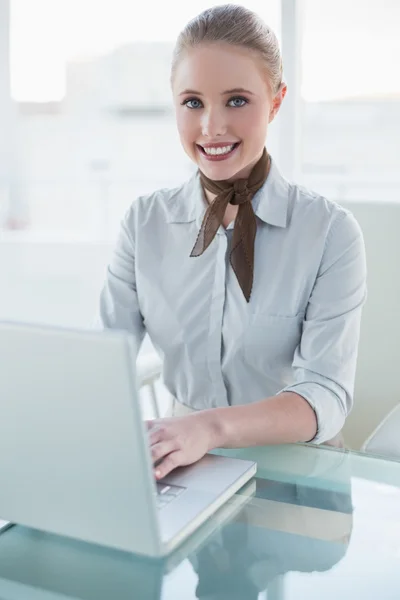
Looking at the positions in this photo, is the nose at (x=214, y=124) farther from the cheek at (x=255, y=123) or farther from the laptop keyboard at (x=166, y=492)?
the laptop keyboard at (x=166, y=492)

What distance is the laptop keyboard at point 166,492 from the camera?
44.0 inches

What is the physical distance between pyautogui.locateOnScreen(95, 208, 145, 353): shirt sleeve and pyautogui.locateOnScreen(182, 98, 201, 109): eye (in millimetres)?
297

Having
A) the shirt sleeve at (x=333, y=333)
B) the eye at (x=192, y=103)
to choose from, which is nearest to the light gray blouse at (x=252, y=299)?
the shirt sleeve at (x=333, y=333)

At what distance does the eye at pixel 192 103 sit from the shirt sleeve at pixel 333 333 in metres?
0.34

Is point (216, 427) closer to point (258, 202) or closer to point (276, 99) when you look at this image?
point (258, 202)

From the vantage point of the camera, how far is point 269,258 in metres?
1.71

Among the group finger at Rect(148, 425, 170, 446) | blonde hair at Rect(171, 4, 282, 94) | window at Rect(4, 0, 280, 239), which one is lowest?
finger at Rect(148, 425, 170, 446)

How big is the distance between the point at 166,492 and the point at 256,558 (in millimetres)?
165

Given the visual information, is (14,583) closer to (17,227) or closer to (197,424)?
(197,424)

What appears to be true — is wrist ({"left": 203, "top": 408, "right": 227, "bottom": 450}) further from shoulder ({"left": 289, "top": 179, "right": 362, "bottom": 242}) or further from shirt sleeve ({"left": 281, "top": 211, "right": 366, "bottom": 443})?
shoulder ({"left": 289, "top": 179, "right": 362, "bottom": 242})

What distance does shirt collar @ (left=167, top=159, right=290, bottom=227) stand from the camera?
67.7 inches

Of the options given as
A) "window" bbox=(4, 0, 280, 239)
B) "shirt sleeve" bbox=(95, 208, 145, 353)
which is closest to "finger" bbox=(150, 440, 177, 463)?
"shirt sleeve" bbox=(95, 208, 145, 353)

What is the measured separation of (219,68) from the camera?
5.19 ft

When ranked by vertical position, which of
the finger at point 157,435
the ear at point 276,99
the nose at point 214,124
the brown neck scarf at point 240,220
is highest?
the ear at point 276,99
